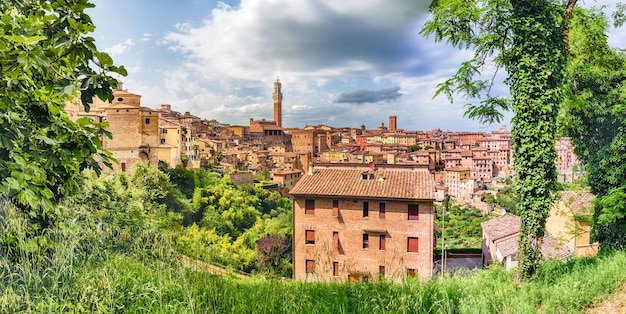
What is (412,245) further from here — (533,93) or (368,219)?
(533,93)

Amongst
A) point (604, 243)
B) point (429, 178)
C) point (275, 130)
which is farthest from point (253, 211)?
point (275, 130)

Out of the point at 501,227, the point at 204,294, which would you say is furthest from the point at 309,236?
the point at 204,294

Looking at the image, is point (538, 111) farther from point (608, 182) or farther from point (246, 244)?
point (246, 244)

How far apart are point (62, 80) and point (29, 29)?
0.78 ft

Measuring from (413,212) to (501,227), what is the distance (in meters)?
3.84

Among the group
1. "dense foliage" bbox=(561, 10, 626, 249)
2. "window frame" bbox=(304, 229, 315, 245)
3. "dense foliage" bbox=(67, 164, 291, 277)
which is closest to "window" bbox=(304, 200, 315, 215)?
"window frame" bbox=(304, 229, 315, 245)

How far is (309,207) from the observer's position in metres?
12.5

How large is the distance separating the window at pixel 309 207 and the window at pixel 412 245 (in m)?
3.34

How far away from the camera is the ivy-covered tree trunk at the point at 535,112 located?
375 cm

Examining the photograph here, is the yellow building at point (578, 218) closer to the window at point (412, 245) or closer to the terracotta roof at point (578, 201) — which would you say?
the terracotta roof at point (578, 201)

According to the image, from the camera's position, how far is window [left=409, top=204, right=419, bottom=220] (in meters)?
11.8

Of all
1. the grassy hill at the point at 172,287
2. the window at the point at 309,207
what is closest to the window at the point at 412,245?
the window at the point at 309,207

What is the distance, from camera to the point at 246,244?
2512cm

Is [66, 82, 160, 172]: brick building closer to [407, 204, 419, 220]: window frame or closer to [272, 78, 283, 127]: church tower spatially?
[407, 204, 419, 220]: window frame
